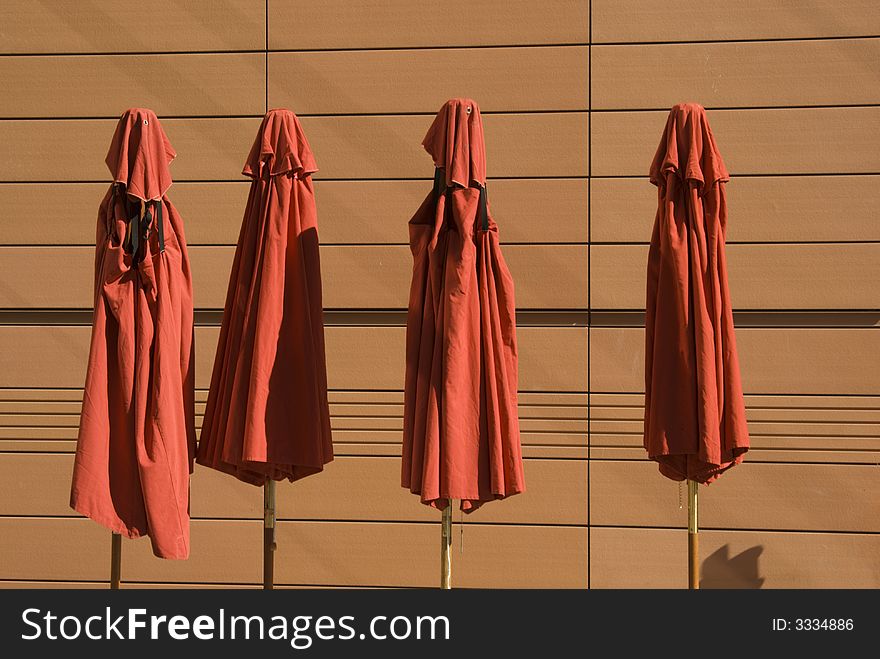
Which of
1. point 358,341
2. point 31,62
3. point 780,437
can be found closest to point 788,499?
point 780,437

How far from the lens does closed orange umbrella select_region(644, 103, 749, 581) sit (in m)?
3.49

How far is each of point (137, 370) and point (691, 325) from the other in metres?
2.08

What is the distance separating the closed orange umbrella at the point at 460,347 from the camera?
338 centimetres

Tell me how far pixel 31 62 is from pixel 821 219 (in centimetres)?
440

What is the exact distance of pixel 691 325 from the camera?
354 centimetres

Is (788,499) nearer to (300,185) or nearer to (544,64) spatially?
(544,64)

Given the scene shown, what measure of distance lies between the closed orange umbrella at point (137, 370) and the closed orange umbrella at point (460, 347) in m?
0.87

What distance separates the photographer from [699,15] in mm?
5023

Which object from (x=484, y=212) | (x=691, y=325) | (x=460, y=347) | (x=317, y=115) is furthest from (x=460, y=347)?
(x=317, y=115)

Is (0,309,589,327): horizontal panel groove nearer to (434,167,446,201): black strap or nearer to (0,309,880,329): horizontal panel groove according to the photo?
(0,309,880,329): horizontal panel groove

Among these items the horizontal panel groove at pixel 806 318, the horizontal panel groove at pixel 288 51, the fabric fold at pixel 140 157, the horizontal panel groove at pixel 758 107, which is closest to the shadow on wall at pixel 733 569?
the horizontal panel groove at pixel 806 318

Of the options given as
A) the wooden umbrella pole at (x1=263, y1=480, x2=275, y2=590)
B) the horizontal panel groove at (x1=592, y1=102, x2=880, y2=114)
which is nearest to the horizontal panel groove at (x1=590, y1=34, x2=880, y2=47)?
the horizontal panel groove at (x1=592, y1=102, x2=880, y2=114)

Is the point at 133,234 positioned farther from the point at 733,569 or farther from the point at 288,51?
the point at 733,569

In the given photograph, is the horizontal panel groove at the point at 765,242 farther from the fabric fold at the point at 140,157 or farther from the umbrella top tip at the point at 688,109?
the fabric fold at the point at 140,157
